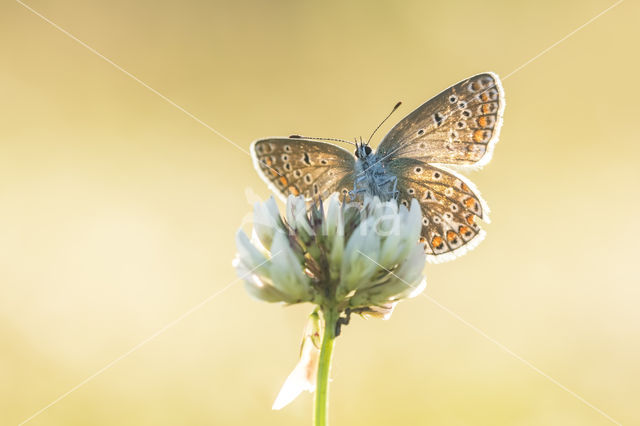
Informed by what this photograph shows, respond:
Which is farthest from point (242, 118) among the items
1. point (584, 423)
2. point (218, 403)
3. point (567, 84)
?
point (584, 423)

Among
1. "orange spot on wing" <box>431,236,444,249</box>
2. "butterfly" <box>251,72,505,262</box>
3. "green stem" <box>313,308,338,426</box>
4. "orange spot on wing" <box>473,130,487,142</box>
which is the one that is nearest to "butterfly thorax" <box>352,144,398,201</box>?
"butterfly" <box>251,72,505,262</box>

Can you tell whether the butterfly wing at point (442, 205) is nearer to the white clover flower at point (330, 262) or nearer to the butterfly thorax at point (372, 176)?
the butterfly thorax at point (372, 176)

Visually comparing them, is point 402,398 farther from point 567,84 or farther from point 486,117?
point 567,84

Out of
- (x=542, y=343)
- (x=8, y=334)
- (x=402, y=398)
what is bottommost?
(x=542, y=343)

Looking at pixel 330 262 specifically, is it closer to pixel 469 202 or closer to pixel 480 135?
pixel 469 202

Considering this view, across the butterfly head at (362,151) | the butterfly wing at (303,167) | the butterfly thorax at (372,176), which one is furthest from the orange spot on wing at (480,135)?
the butterfly wing at (303,167)

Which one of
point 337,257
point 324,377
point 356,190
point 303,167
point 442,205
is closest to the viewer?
point 324,377

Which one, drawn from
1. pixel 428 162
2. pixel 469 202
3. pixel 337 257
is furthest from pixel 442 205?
pixel 337 257
